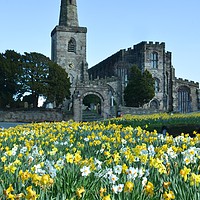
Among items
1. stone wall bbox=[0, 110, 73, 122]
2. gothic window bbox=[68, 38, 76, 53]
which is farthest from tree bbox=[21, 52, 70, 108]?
gothic window bbox=[68, 38, 76, 53]

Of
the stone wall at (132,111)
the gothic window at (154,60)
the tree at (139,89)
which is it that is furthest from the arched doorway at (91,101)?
the stone wall at (132,111)

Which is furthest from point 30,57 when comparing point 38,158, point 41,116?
point 38,158

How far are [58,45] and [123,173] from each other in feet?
179

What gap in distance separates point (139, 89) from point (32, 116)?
59.9ft

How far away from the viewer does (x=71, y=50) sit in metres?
58.4

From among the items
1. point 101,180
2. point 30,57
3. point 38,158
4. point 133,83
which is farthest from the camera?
point 133,83

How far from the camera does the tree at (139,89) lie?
5338cm

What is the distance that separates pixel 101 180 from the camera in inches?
153

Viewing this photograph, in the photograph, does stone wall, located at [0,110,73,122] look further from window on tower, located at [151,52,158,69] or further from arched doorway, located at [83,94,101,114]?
window on tower, located at [151,52,158,69]

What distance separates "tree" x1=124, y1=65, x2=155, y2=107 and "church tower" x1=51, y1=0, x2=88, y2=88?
23.2 ft

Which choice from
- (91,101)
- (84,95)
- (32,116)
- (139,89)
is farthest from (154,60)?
(32,116)

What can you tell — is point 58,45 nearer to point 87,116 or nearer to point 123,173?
point 87,116

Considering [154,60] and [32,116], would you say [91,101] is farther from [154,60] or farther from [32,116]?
[32,116]

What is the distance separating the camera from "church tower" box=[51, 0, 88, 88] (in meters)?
57.3
